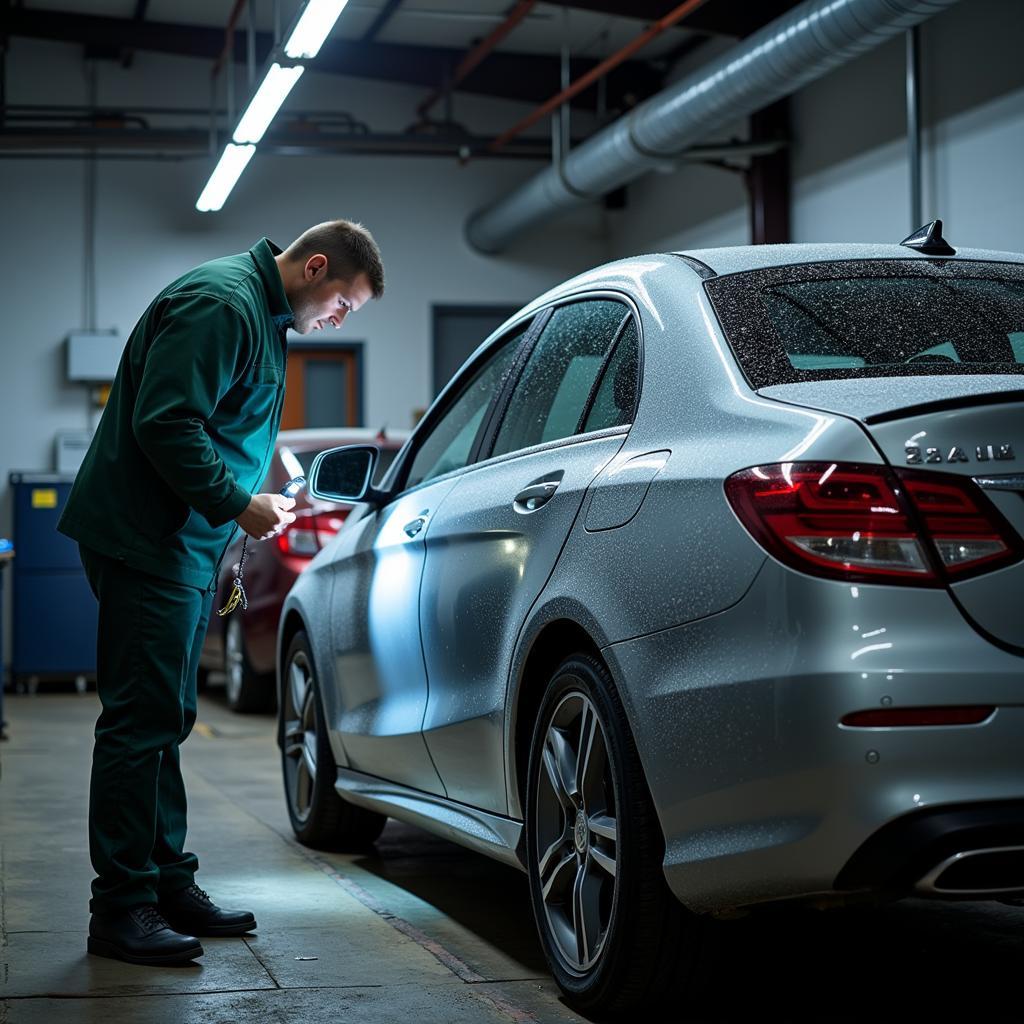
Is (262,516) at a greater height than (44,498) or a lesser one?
lesser

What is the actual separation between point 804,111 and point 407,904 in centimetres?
873

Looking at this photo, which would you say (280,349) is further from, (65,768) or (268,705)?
(268,705)

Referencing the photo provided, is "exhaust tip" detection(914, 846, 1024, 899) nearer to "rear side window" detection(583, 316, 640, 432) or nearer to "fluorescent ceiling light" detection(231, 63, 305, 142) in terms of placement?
"rear side window" detection(583, 316, 640, 432)

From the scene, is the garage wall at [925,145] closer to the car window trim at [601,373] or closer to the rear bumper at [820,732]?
the car window trim at [601,373]

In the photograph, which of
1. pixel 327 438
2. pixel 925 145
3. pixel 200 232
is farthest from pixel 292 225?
pixel 925 145

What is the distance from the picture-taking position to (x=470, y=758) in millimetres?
3678

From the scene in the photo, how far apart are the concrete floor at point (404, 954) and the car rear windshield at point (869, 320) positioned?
103 centimetres

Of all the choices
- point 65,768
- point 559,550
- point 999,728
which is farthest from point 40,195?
point 999,728

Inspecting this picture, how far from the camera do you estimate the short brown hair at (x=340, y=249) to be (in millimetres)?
4000

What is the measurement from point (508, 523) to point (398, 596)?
2.68 feet

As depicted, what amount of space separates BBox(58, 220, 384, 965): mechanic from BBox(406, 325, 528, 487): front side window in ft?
1.90

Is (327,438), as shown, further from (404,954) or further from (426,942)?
(404,954)

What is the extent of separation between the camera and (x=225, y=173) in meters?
11.4

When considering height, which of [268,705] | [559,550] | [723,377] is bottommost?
[268,705]
